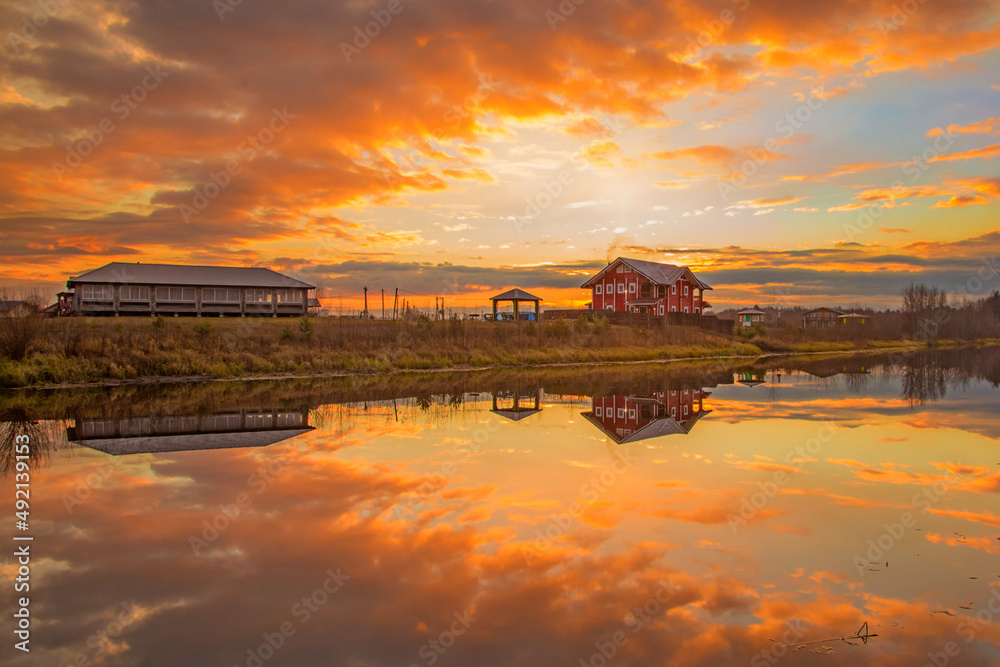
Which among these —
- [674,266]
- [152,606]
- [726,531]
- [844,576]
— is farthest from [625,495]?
[674,266]

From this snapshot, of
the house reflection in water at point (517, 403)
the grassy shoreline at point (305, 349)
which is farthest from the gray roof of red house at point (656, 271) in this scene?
the house reflection in water at point (517, 403)

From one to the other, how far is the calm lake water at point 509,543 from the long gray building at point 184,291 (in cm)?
3151

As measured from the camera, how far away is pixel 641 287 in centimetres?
6041

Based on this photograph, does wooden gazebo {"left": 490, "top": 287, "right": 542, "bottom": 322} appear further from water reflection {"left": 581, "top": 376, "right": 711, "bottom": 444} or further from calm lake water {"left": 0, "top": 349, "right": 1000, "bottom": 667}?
calm lake water {"left": 0, "top": 349, "right": 1000, "bottom": 667}

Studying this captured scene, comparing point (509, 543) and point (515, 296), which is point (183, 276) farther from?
point (509, 543)

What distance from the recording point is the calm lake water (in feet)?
17.7

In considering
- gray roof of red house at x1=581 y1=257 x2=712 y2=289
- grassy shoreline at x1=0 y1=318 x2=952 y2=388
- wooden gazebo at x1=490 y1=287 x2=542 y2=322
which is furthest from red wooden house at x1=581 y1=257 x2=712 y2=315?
wooden gazebo at x1=490 y1=287 x2=542 y2=322

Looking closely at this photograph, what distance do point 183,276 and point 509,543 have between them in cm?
4631

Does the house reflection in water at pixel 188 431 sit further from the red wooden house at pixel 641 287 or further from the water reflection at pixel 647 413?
the red wooden house at pixel 641 287

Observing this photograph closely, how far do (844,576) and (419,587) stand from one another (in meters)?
4.45

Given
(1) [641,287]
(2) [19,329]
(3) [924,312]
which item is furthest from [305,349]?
(3) [924,312]

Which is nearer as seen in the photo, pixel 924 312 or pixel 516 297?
pixel 516 297

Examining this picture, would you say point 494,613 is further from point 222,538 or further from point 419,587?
point 222,538

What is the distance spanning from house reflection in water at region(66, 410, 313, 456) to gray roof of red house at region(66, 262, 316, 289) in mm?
31987
